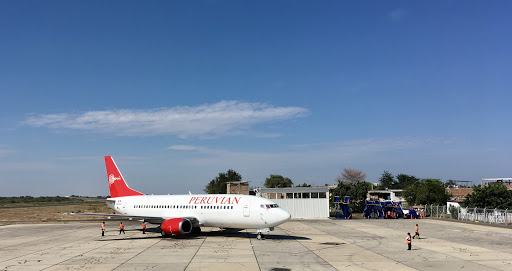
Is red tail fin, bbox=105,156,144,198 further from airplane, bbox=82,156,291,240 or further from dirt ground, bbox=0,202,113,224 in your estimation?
dirt ground, bbox=0,202,113,224

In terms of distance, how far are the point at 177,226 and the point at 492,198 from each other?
45.2 meters

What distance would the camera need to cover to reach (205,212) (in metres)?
35.1

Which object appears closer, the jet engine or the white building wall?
the jet engine

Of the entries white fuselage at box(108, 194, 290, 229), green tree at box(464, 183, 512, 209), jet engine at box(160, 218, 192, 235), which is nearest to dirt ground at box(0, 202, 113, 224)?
white fuselage at box(108, 194, 290, 229)

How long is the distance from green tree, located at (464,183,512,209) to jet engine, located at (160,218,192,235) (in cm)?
4301

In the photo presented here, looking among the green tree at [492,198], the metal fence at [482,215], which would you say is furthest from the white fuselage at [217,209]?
the green tree at [492,198]

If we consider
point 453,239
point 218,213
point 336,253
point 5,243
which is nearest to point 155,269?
point 336,253

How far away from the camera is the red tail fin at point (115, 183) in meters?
45.8

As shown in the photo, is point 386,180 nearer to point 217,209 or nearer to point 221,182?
point 221,182

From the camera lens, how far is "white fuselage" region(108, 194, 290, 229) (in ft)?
104

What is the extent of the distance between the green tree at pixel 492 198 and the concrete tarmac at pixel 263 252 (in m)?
19.5

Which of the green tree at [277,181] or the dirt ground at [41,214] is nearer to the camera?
the dirt ground at [41,214]

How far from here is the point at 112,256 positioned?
80.5 feet

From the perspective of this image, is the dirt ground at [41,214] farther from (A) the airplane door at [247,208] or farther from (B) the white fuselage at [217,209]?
(A) the airplane door at [247,208]
